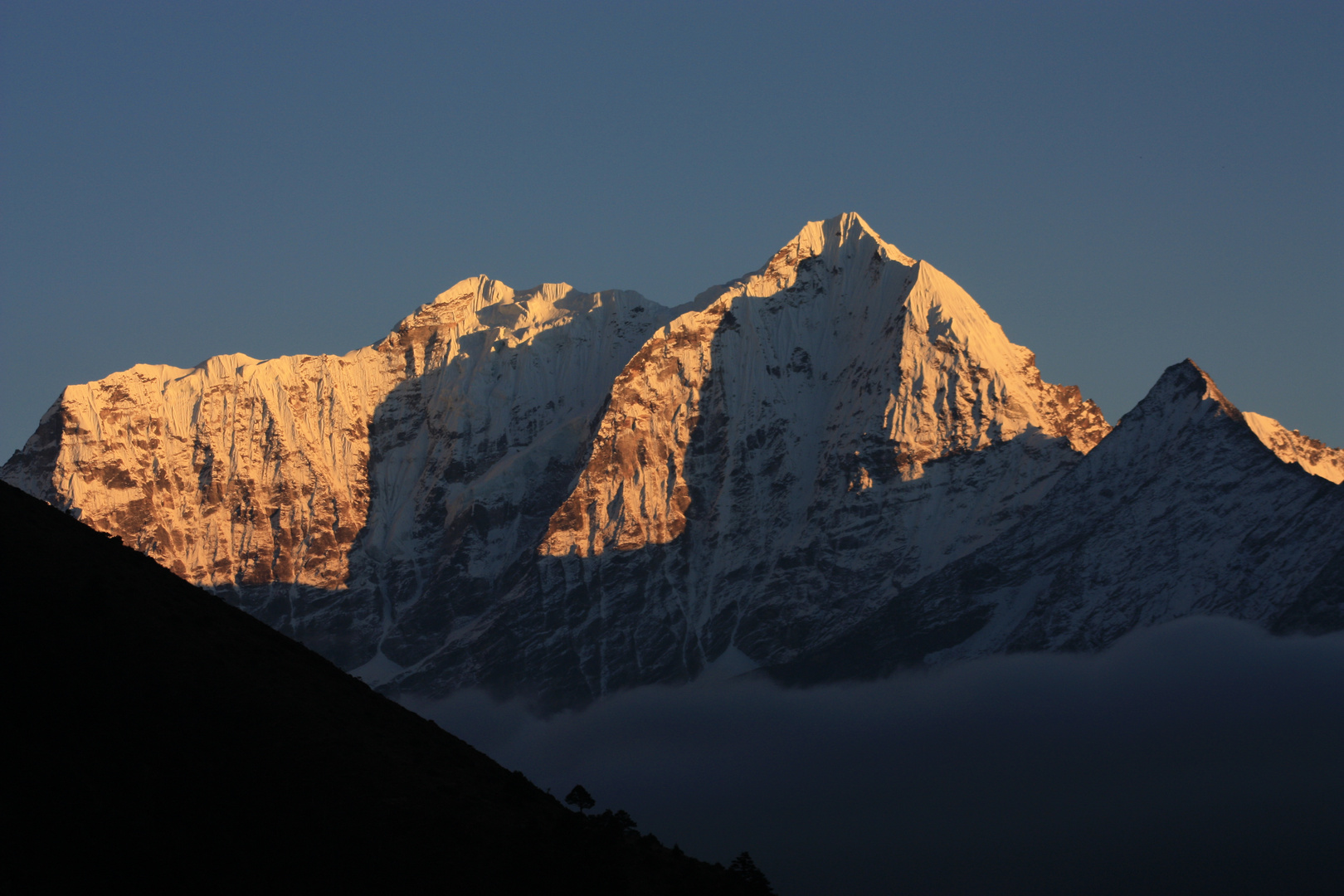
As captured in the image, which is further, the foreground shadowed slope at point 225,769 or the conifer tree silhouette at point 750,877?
the conifer tree silhouette at point 750,877

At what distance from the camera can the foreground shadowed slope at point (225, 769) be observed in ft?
306

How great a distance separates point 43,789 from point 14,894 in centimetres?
827

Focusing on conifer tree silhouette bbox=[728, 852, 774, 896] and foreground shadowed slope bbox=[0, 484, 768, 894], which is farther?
conifer tree silhouette bbox=[728, 852, 774, 896]

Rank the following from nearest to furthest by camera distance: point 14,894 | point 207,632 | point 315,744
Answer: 1. point 14,894
2. point 315,744
3. point 207,632

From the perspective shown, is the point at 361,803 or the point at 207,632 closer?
the point at 361,803

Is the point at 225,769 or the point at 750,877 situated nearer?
the point at 225,769

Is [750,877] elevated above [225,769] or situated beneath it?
situated beneath

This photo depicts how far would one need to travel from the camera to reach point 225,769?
99312 millimetres

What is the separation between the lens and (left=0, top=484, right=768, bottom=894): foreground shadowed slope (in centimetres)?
9338

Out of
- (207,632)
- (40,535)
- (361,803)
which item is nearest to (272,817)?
(361,803)

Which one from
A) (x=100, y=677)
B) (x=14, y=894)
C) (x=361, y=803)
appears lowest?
(x=14, y=894)

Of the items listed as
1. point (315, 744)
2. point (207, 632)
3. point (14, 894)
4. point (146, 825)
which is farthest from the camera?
point (207, 632)

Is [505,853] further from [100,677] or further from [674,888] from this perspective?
[100,677]

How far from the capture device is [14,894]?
86812 mm
